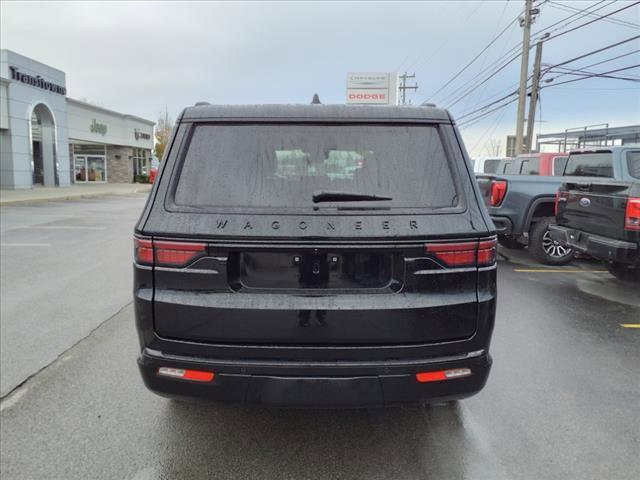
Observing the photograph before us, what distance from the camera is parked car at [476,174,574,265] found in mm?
7977

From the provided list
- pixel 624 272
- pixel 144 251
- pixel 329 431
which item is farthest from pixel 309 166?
pixel 624 272

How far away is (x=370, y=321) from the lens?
2221 millimetres

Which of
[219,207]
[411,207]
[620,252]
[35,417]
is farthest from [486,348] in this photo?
[620,252]

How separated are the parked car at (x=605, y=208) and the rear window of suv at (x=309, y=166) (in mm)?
4262

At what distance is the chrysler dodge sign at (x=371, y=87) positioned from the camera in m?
24.4

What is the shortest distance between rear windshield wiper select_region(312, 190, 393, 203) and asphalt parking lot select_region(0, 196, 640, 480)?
46.2 inches

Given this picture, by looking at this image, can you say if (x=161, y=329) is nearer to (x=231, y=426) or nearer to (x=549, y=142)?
(x=231, y=426)

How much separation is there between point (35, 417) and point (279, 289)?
2.05 meters

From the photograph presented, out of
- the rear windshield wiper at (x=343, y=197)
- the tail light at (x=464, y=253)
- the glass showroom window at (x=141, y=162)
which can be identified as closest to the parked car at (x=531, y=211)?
the tail light at (x=464, y=253)

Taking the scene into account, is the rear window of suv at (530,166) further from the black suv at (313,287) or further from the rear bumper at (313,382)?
the rear bumper at (313,382)

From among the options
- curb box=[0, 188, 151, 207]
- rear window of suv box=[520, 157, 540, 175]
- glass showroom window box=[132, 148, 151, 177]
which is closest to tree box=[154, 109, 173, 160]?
glass showroom window box=[132, 148, 151, 177]

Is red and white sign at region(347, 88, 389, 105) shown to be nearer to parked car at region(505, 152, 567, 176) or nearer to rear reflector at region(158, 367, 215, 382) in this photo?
parked car at region(505, 152, 567, 176)

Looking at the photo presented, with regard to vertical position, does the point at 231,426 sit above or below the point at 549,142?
below

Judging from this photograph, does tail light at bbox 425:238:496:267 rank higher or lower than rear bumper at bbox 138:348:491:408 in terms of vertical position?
higher
